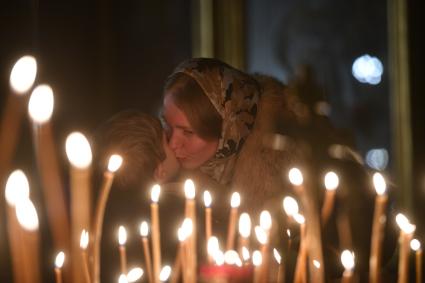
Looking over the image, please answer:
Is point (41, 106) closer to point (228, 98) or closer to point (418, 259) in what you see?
point (418, 259)

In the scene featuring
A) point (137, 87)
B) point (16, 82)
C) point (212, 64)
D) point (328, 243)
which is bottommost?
point (328, 243)

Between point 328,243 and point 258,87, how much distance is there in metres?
0.45

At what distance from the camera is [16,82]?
1.97 feet

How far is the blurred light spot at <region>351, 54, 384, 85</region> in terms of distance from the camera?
2.99m

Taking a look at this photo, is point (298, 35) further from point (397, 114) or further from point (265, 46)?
point (397, 114)

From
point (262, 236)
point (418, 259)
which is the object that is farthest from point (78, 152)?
point (418, 259)

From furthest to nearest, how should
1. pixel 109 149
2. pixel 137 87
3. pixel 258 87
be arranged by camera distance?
pixel 137 87 < pixel 258 87 < pixel 109 149

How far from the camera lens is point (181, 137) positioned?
5.70 ft

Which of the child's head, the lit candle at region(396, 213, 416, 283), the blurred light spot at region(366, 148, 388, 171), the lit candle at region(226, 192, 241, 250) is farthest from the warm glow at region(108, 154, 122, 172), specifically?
the blurred light spot at region(366, 148, 388, 171)

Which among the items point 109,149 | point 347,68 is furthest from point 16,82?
point 347,68

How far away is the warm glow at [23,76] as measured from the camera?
585 mm

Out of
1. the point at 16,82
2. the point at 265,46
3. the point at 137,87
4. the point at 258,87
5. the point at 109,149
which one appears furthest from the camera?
the point at 265,46

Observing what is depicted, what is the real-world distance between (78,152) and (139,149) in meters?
1.14

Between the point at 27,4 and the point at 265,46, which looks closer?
the point at 27,4
